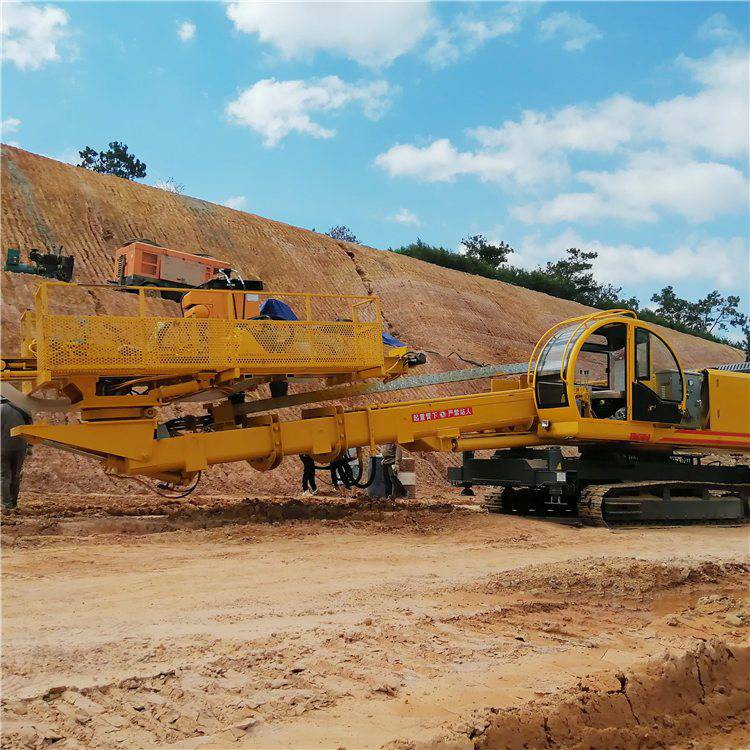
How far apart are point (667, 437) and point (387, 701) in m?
8.94

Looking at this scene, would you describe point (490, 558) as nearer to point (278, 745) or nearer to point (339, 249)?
Answer: point (278, 745)

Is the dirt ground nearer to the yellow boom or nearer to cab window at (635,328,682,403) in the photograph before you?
the yellow boom

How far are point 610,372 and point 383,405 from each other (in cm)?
344

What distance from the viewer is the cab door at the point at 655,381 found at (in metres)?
11.3

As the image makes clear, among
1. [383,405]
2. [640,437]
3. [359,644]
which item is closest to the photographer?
[359,644]

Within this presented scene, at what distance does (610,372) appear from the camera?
37.8 feet

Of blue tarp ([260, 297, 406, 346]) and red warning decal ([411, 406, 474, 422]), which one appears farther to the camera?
red warning decal ([411, 406, 474, 422])

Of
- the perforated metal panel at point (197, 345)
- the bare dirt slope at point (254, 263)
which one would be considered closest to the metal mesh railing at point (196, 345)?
the perforated metal panel at point (197, 345)

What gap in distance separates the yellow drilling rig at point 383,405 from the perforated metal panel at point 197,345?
0.6 inches

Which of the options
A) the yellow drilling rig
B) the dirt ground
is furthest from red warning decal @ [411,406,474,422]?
the dirt ground

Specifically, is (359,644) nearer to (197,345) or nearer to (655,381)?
(197,345)

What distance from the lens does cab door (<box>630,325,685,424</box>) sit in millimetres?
11297

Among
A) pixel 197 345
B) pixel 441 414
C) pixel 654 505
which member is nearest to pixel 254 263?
pixel 441 414

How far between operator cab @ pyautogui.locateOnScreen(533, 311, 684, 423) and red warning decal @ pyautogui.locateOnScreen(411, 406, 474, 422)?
108 centimetres
